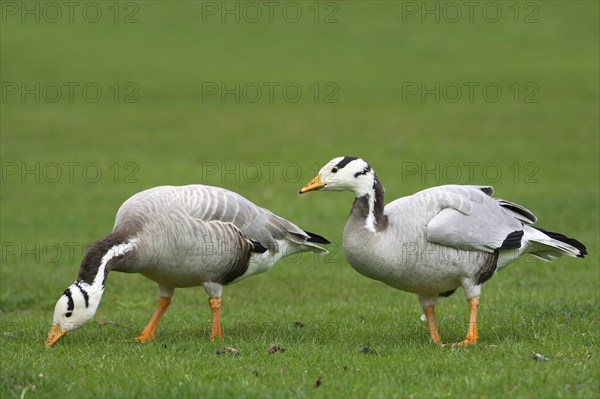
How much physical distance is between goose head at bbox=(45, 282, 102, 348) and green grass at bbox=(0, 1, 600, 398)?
0.89ft

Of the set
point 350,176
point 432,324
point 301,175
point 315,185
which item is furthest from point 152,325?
point 301,175

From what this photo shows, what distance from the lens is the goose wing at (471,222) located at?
30.3 ft

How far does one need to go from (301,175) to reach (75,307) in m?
13.8

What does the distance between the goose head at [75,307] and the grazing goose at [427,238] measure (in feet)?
7.89

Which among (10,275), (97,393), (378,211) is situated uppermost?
(378,211)

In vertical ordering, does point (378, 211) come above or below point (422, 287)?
above

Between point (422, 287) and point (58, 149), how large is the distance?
18206 millimetres

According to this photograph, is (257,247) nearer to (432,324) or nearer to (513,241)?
(432,324)

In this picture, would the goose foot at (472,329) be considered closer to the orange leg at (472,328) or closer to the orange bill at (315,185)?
the orange leg at (472,328)

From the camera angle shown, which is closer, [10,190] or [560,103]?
[10,190]

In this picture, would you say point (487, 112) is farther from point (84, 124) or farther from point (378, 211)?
point (378, 211)

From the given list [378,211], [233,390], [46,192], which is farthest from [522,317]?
[46,192]

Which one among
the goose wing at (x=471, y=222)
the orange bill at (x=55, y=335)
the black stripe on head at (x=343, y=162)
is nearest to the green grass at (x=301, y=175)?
the orange bill at (x=55, y=335)

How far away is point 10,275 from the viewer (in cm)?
1448
